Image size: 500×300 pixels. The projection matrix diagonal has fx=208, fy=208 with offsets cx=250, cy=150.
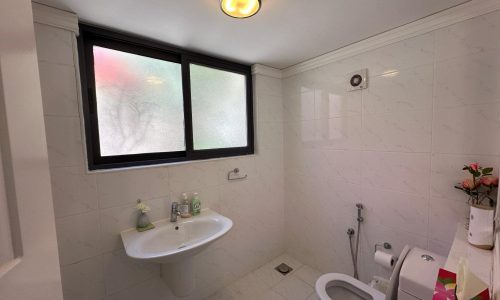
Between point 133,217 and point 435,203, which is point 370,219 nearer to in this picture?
point 435,203

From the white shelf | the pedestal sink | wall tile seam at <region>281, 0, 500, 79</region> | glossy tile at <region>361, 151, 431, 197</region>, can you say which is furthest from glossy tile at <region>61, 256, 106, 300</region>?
wall tile seam at <region>281, 0, 500, 79</region>

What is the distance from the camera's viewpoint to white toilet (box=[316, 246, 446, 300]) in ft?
3.46

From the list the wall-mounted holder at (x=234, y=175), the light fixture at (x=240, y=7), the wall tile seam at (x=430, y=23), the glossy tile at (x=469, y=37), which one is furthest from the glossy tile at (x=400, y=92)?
the wall-mounted holder at (x=234, y=175)

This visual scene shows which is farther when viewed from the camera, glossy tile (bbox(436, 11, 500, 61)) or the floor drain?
the floor drain

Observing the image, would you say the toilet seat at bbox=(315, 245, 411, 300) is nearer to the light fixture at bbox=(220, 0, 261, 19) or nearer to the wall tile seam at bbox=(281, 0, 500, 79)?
the wall tile seam at bbox=(281, 0, 500, 79)

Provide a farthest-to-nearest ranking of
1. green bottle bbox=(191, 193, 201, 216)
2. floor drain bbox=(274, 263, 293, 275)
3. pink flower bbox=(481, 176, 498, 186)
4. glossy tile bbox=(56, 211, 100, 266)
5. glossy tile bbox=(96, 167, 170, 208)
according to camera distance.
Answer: floor drain bbox=(274, 263, 293, 275) → green bottle bbox=(191, 193, 201, 216) → glossy tile bbox=(96, 167, 170, 208) → glossy tile bbox=(56, 211, 100, 266) → pink flower bbox=(481, 176, 498, 186)

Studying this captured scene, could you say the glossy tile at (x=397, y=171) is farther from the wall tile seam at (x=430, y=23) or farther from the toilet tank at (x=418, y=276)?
the wall tile seam at (x=430, y=23)

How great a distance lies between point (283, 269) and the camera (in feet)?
7.39

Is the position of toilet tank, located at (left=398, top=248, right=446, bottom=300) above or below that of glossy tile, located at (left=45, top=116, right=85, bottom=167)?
below

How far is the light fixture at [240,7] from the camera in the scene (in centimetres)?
112

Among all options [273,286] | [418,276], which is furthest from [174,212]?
[418,276]

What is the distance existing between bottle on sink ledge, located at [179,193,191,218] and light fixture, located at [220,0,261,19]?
133 cm

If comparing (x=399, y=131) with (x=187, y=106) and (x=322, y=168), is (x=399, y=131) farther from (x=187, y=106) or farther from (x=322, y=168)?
(x=187, y=106)

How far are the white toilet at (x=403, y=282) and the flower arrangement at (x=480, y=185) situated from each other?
16.3 inches
